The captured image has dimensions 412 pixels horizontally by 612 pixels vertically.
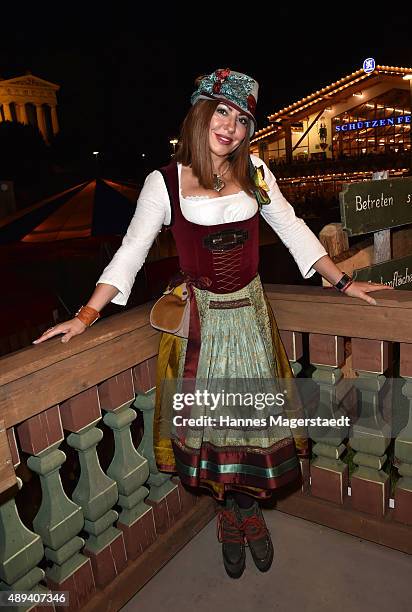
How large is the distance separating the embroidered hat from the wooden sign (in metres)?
0.88

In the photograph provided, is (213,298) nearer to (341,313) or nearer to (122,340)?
(122,340)

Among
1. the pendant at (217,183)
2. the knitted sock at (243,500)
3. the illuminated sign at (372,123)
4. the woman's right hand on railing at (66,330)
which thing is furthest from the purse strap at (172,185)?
the illuminated sign at (372,123)

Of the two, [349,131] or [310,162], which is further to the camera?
[349,131]

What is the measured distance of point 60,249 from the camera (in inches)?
256

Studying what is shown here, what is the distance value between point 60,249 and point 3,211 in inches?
456

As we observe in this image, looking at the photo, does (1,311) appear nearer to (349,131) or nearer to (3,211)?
(3,211)

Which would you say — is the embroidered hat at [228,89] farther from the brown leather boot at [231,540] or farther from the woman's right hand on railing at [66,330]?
the brown leather boot at [231,540]

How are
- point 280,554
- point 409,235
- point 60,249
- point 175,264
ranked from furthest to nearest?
point 175,264, point 60,249, point 409,235, point 280,554

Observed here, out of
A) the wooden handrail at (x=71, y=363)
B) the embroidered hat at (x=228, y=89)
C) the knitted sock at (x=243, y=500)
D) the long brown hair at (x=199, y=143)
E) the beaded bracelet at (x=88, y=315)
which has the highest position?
the embroidered hat at (x=228, y=89)

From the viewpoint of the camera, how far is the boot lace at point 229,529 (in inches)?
84.7

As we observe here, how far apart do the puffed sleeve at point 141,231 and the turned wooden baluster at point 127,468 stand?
1.14ft

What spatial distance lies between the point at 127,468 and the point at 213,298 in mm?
762

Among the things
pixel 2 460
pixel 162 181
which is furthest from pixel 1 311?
pixel 2 460

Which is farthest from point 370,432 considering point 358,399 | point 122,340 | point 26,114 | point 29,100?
point 26,114
